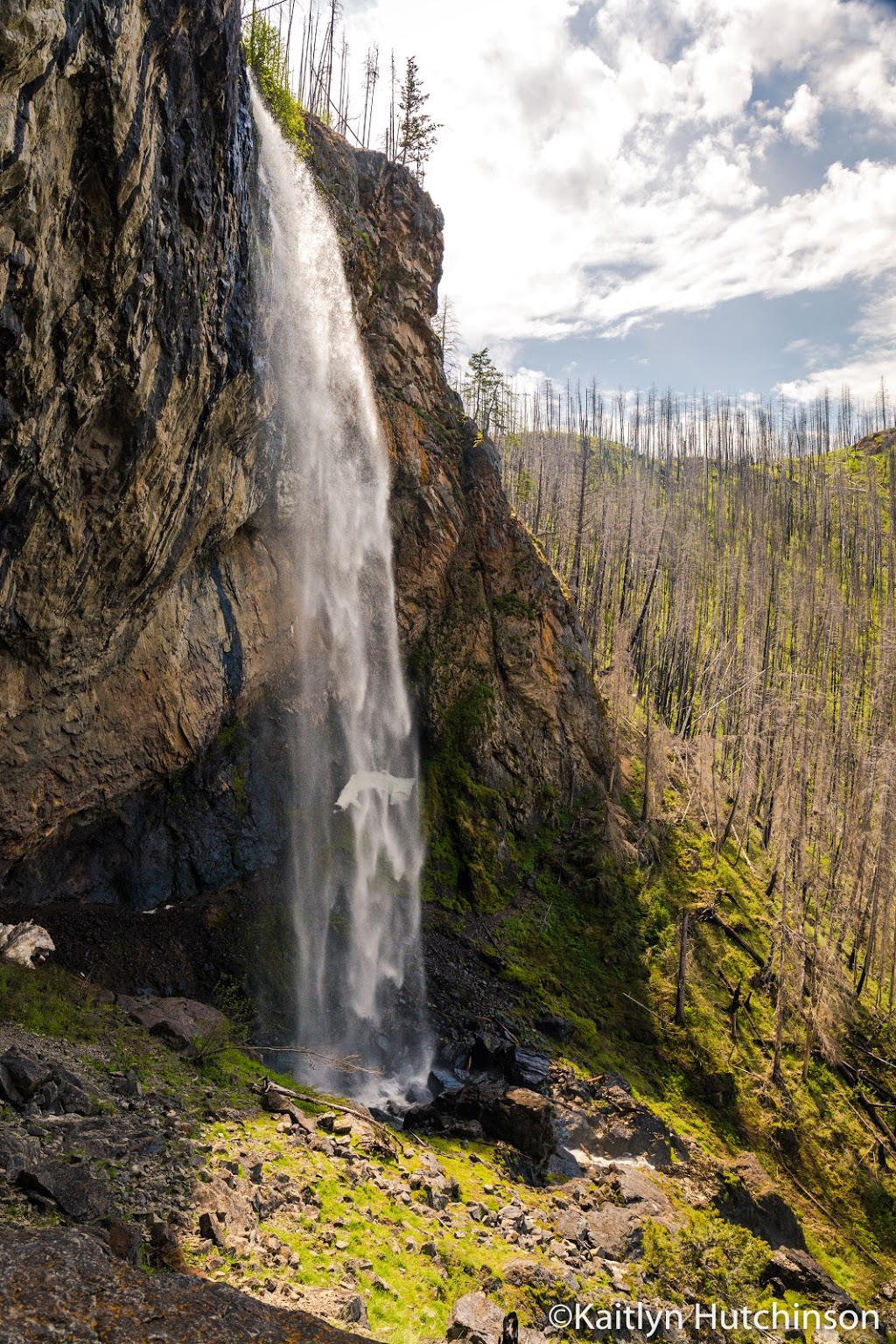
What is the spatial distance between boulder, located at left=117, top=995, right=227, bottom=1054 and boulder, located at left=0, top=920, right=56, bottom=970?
1.81 meters

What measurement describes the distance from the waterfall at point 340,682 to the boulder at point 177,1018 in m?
3.08

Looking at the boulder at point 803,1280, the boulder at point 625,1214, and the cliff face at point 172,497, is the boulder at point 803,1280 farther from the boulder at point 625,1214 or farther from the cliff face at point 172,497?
the cliff face at point 172,497

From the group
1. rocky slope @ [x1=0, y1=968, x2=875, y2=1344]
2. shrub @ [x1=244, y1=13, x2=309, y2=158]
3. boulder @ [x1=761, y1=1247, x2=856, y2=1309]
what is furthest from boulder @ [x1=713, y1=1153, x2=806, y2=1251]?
shrub @ [x1=244, y1=13, x2=309, y2=158]

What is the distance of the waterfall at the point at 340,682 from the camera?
18797 millimetres

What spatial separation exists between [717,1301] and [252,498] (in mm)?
18658

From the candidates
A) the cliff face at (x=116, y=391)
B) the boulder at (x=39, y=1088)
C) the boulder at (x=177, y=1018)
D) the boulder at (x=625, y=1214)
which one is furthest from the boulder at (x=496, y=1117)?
the cliff face at (x=116, y=391)

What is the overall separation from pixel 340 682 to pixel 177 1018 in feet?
35.4

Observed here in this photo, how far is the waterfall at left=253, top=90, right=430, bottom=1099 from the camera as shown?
18797mm

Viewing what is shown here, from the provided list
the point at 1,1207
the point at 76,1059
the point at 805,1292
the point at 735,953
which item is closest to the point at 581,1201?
the point at 805,1292

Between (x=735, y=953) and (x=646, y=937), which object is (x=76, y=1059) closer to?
(x=646, y=937)

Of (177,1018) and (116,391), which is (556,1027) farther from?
(116,391)

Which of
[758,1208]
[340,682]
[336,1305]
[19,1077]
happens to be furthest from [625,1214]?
[340,682]

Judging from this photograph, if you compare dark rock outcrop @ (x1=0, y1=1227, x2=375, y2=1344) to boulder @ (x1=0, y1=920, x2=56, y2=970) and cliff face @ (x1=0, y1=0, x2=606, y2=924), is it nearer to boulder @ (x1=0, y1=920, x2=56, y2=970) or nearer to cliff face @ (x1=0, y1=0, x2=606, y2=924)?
cliff face @ (x1=0, y1=0, x2=606, y2=924)

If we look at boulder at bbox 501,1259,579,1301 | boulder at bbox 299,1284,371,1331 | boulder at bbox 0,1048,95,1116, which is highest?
boulder at bbox 0,1048,95,1116
